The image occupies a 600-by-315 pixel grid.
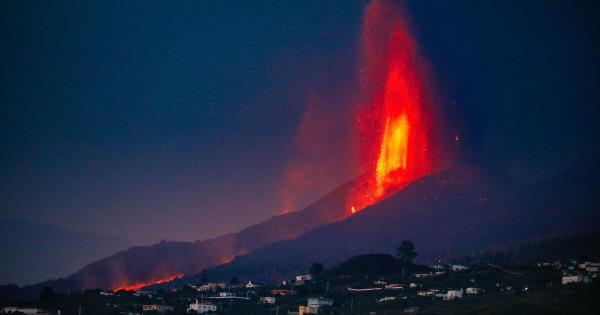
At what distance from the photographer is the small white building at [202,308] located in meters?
101

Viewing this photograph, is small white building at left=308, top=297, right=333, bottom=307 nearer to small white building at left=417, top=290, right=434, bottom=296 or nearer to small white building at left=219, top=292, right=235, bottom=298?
small white building at left=417, top=290, right=434, bottom=296

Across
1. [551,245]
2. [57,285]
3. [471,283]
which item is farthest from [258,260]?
[471,283]

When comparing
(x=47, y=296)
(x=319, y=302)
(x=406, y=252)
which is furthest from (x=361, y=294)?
(x=47, y=296)

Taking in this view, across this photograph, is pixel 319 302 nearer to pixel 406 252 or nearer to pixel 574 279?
pixel 574 279

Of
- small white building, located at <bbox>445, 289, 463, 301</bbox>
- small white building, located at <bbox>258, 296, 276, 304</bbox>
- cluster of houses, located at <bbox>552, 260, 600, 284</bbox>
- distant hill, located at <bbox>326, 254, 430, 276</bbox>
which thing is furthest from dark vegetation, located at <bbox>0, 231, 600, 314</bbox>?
small white building, located at <bbox>445, 289, 463, 301</bbox>

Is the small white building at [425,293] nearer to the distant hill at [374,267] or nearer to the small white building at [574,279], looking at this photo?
the small white building at [574,279]

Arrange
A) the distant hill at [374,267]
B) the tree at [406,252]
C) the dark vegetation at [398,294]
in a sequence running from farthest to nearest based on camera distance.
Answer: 1. the tree at [406,252]
2. the distant hill at [374,267]
3. the dark vegetation at [398,294]

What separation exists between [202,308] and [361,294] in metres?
15.9

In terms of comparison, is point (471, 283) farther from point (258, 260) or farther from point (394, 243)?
point (258, 260)

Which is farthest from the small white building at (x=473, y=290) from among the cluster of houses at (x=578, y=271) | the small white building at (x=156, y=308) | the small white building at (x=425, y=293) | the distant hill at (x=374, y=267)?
the small white building at (x=156, y=308)

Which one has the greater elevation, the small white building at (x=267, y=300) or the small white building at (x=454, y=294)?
the small white building at (x=454, y=294)

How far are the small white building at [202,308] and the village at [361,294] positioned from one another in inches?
3.9

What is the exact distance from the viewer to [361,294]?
352 ft

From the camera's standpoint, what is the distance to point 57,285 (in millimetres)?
177625
